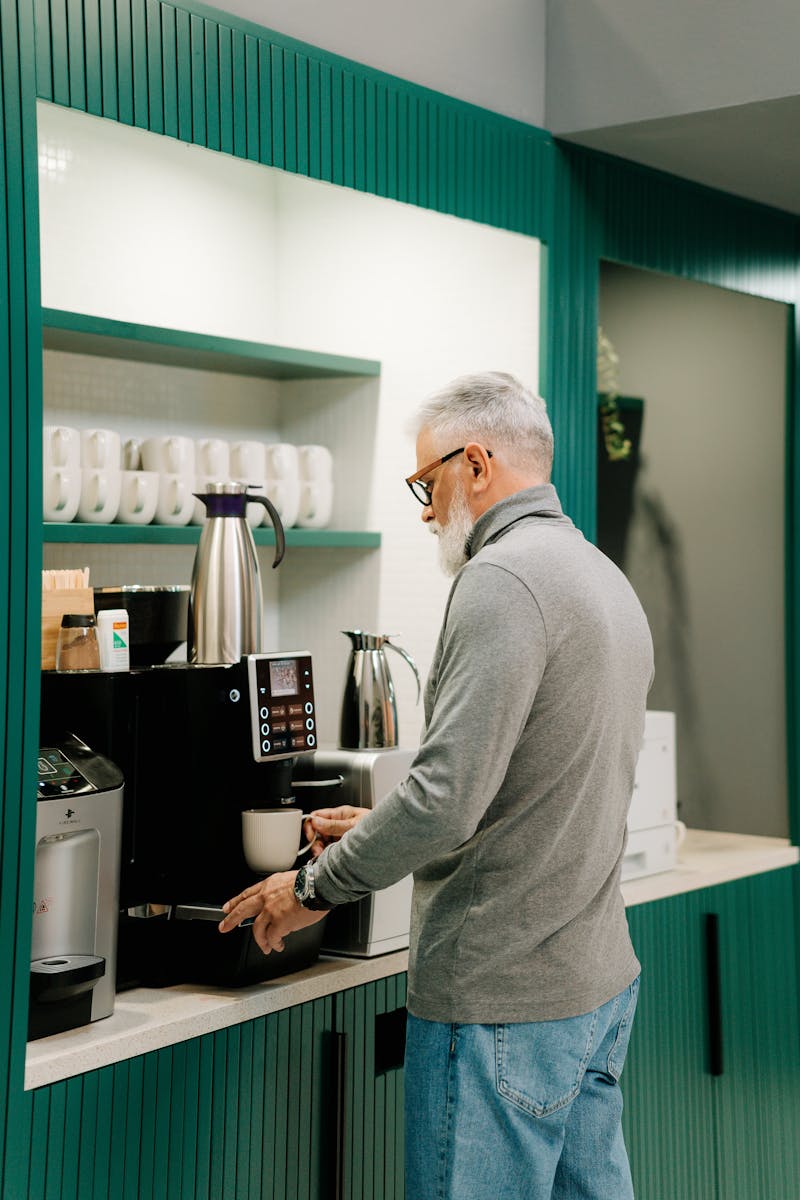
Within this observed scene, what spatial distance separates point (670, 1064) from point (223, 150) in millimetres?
2097

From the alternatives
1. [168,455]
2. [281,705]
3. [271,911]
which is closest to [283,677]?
[281,705]

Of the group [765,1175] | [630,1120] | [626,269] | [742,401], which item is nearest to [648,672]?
[630,1120]

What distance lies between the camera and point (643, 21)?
2.82 meters

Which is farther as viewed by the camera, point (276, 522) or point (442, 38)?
point (442, 38)

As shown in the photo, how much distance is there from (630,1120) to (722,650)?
1.48 m

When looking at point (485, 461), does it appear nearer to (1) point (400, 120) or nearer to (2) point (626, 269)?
(1) point (400, 120)

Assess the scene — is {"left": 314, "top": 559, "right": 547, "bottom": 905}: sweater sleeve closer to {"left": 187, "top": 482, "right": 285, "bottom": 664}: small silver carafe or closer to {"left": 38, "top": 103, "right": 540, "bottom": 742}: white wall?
{"left": 187, "top": 482, "right": 285, "bottom": 664}: small silver carafe

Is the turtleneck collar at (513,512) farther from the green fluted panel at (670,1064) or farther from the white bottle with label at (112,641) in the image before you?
the green fluted panel at (670,1064)

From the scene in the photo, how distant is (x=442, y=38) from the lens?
2.68 m

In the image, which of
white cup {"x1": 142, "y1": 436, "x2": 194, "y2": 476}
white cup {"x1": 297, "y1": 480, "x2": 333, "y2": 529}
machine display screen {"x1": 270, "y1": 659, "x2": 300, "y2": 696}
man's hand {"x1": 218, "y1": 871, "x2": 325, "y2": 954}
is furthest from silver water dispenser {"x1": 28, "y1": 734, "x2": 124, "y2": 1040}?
white cup {"x1": 297, "y1": 480, "x2": 333, "y2": 529}

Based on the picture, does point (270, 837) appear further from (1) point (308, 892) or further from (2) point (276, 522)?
(2) point (276, 522)

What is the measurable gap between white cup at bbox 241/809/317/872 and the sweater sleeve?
1.10 ft

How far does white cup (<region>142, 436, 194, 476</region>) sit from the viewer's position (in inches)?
109

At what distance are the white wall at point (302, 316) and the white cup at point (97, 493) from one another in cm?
21
